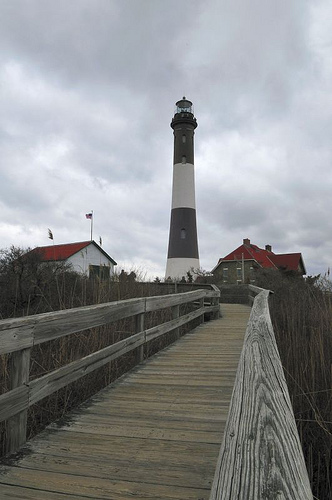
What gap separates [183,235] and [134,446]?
2614 centimetres

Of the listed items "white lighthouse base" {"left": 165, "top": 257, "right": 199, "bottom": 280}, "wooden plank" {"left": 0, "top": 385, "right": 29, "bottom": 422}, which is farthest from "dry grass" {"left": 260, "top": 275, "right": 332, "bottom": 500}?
"white lighthouse base" {"left": 165, "top": 257, "right": 199, "bottom": 280}

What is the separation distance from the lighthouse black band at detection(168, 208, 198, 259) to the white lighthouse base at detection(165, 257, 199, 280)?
12.5 inches

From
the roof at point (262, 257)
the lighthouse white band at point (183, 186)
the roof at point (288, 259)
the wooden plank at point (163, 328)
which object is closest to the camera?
the wooden plank at point (163, 328)

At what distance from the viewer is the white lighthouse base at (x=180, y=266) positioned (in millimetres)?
28109

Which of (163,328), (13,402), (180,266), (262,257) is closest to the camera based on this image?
(13,402)

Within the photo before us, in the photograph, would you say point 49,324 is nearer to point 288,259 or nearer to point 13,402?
point 13,402

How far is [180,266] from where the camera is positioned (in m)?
28.4

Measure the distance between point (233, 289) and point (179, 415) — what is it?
50.6 feet

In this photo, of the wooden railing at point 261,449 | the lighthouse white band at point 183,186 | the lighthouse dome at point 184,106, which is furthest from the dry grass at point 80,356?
the lighthouse dome at point 184,106

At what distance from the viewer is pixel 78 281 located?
9297 mm

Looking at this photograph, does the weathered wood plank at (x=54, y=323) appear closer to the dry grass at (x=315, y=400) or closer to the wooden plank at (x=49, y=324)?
the wooden plank at (x=49, y=324)

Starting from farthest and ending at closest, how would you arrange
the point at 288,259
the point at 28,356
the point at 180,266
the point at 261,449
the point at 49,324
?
the point at 288,259 → the point at 180,266 → the point at 49,324 → the point at 28,356 → the point at 261,449

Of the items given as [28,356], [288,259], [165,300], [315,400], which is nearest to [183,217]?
[288,259]

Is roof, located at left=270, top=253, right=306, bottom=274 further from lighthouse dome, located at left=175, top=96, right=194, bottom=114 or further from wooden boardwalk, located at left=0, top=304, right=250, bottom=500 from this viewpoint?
wooden boardwalk, located at left=0, top=304, right=250, bottom=500
